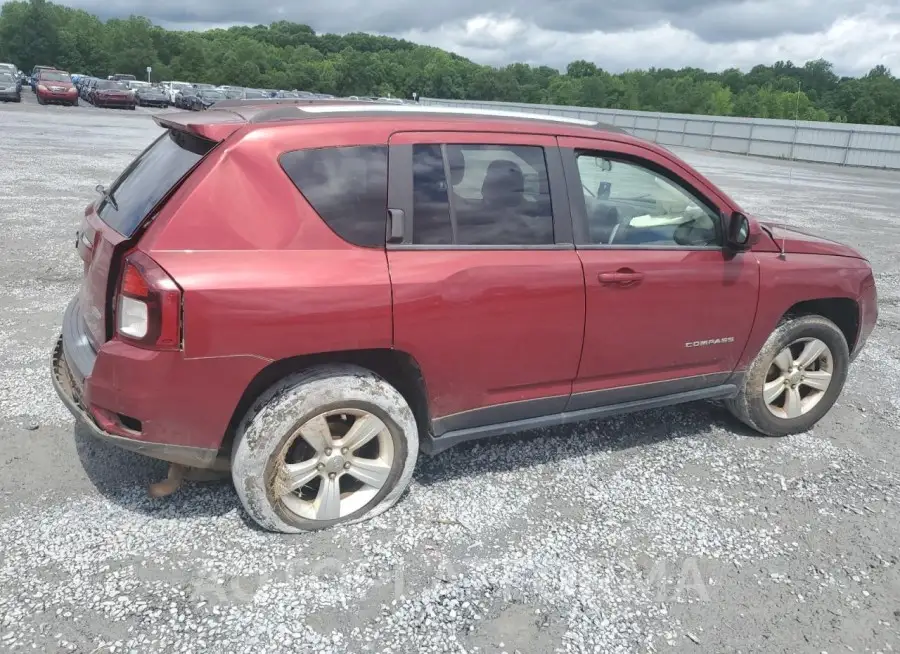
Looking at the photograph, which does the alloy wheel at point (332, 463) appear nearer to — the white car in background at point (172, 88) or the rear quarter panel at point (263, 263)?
the rear quarter panel at point (263, 263)

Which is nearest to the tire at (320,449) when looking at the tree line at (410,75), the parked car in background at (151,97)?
the parked car in background at (151,97)

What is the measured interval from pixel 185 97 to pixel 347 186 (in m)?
45.3

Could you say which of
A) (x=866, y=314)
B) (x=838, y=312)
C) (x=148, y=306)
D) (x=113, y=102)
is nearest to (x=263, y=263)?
(x=148, y=306)

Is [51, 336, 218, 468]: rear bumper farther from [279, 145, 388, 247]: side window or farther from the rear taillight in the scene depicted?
[279, 145, 388, 247]: side window

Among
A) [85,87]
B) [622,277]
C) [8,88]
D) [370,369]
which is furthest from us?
[85,87]

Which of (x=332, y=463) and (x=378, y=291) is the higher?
(x=378, y=291)

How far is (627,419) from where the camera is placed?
4492 mm

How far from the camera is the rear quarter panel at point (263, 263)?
2666 mm

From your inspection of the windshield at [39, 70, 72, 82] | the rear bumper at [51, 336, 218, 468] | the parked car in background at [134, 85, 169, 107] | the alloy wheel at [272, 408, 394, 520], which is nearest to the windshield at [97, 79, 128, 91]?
the windshield at [39, 70, 72, 82]

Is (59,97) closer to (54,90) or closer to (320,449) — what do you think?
(54,90)

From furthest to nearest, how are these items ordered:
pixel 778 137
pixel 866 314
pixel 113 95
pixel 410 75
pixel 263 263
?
1. pixel 410 75
2. pixel 113 95
3. pixel 778 137
4. pixel 866 314
5. pixel 263 263

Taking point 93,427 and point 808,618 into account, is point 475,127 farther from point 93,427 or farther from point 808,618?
point 808,618

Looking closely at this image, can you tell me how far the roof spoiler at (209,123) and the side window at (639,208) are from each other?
166 centimetres

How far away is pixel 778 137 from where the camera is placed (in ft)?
104
